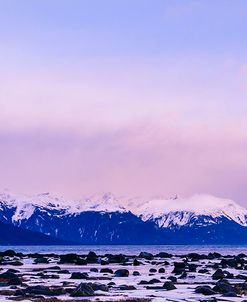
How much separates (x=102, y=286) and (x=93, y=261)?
59.3m

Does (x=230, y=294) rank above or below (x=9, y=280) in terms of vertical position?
below

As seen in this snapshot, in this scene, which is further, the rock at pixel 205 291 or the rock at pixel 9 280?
the rock at pixel 9 280

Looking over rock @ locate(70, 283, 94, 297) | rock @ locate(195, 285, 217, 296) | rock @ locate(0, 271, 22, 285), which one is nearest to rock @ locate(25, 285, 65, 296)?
rock @ locate(70, 283, 94, 297)

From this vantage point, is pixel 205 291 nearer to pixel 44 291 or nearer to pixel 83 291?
pixel 83 291

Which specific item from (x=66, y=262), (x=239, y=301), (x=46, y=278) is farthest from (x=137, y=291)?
(x=66, y=262)

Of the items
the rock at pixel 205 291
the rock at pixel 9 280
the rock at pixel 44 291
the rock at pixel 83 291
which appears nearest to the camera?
the rock at pixel 83 291

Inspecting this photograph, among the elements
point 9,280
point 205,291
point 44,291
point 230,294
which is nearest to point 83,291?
point 44,291

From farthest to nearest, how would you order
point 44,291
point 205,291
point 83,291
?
point 205,291 → point 44,291 → point 83,291

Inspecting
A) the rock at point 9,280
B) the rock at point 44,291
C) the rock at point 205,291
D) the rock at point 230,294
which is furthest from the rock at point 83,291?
the rock at point 9,280

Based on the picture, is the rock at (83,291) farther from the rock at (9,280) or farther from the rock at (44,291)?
the rock at (9,280)

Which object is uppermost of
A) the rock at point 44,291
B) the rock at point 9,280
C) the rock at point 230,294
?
the rock at point 9,280

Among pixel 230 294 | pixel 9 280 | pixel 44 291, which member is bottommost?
pixel 230 294

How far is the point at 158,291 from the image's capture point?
4909cm

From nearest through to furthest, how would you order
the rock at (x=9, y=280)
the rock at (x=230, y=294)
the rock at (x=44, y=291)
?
the rock at (x=44, y=291) → the rock at (x=230, y=294) → the rock at (x=9, y=280)
